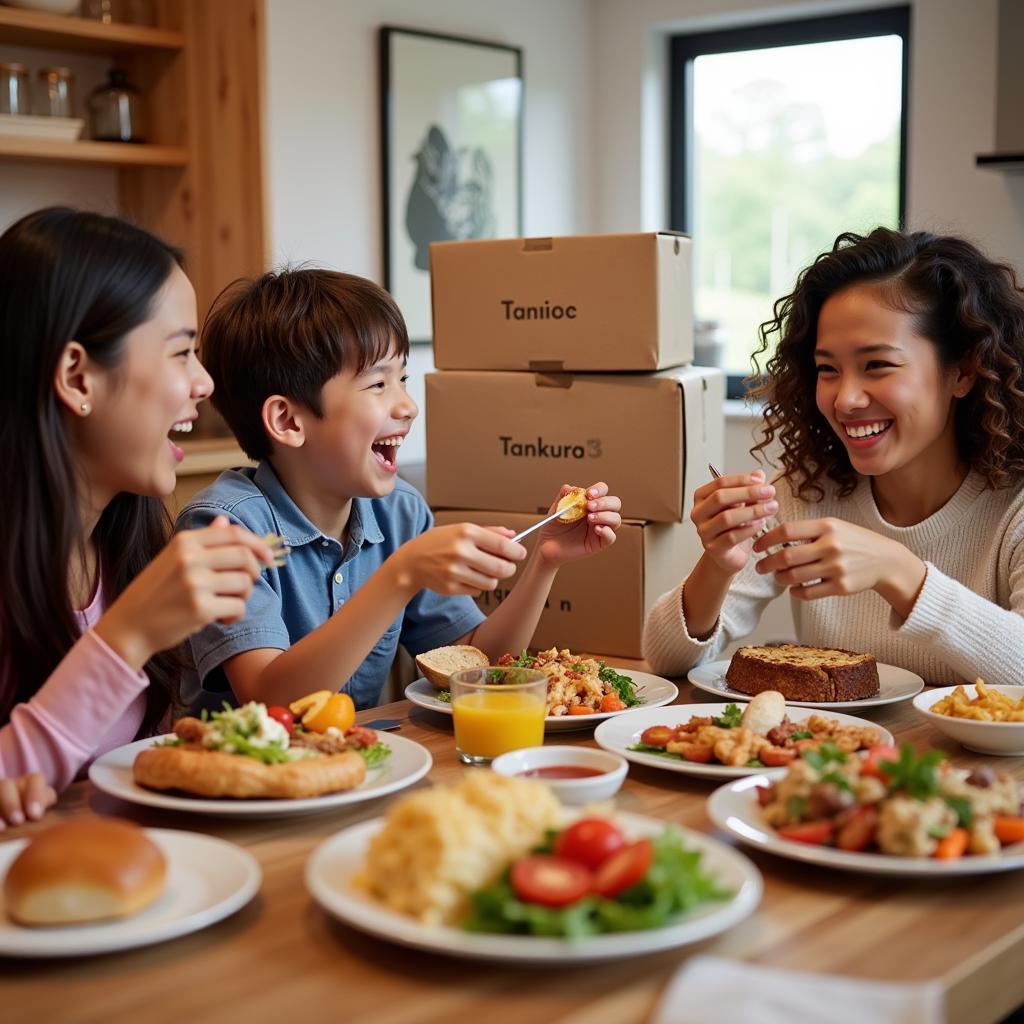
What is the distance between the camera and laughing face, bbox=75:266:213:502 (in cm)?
150

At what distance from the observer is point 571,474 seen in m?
2.24

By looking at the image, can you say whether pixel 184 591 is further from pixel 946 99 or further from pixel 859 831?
pixel 946 99

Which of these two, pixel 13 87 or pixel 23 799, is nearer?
pixel 23 799

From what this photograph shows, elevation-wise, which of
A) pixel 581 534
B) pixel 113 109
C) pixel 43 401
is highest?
pixel 113 109

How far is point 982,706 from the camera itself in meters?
1.45

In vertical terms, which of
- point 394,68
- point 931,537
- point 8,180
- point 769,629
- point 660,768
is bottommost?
point 769,629

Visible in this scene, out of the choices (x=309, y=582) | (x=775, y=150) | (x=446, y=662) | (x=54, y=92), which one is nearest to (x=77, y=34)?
(x=54, y=92)

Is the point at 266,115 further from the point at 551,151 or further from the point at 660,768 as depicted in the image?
the point at 660,768

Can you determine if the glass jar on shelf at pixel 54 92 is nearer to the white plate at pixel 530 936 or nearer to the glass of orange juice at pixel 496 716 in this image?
the glass of orange juice at pixel 496 716

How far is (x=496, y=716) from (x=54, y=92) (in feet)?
8.35

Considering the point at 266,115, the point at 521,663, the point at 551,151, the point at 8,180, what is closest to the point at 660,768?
the point at 521,663

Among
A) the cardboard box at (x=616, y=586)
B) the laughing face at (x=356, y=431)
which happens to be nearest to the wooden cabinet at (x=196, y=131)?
the cardboard box at (x=616, y=586)

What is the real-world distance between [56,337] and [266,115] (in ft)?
6.71

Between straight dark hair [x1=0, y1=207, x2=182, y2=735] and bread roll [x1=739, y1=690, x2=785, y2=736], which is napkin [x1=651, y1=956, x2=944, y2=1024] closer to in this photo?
bread roll [x1=739, y1=690, x2=785, y2=736]
